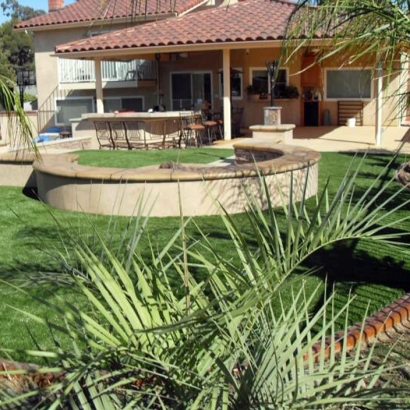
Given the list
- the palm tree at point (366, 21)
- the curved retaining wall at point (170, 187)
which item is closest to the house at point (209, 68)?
the curved retaining wall at point (170, 187)

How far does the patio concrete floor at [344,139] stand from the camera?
55.9 ft

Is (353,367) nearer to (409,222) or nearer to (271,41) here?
(409,222)

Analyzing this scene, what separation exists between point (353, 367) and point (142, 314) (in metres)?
0.88

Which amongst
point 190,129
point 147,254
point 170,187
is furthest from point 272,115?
point 147,254

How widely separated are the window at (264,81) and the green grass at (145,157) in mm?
7001

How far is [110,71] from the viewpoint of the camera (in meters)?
26.8

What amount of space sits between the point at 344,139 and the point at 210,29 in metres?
4.98

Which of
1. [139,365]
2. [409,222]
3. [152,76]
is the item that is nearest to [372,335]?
[139,365]

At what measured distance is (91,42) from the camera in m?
20.4

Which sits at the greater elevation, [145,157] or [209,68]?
[209,68]

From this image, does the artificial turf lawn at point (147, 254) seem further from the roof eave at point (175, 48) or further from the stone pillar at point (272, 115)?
the roof eave at point (175, 48)

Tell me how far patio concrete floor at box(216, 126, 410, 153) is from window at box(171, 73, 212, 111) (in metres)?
3.37

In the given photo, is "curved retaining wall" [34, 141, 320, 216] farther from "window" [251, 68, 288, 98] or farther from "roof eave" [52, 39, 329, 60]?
"window" [251, 68, 288, 98]

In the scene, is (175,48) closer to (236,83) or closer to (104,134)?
(104,134)
